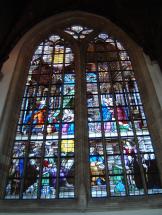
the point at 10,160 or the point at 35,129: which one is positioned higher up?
the point at 35,129

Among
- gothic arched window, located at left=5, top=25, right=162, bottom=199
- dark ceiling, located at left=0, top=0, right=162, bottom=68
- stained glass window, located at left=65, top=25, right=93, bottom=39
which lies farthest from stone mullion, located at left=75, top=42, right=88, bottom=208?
dark ceiling, located at left=0, top=0, right=162, bottom=68

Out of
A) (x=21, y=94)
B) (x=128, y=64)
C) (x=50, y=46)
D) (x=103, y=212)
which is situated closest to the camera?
(x=103, y=212)

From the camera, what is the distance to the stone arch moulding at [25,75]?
6797 millimetres

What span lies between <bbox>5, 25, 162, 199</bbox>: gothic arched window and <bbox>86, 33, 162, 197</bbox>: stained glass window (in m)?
0.02

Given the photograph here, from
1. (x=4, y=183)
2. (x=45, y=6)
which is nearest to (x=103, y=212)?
(x=4, y=183)

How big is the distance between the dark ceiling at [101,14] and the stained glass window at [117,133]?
36.8 inches

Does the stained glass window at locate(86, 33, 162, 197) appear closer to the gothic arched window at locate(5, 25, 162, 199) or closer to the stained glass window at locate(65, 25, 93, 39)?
the gothic arched window at locate(5, 25, 162, 199)

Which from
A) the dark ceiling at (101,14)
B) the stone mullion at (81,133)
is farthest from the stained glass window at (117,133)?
the dark ceiling at (101,14)

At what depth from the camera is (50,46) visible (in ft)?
38.8

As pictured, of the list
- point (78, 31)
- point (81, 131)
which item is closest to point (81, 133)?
point (81, 131)

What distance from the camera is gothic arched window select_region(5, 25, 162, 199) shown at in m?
7.34

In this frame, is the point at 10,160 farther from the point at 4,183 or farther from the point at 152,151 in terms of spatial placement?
A: the point at 152,151

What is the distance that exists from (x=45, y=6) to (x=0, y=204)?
7619 millimetres

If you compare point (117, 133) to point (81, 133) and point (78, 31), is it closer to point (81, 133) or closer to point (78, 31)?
point (81, 133)
